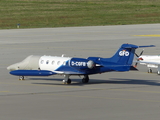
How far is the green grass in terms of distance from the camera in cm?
10156

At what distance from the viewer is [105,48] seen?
194 ft

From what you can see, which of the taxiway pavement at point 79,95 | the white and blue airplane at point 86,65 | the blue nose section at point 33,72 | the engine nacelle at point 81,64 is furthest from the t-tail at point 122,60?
the blue nose section at point 33,72

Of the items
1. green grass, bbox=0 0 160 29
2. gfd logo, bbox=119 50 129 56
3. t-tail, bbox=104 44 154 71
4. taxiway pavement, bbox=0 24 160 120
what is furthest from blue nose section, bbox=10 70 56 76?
green grass, bbox=0 0 160 29

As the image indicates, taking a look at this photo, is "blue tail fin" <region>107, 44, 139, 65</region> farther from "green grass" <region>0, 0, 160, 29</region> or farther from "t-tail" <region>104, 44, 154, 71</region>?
"green grass" <region>0, 0, 160, 29</region>

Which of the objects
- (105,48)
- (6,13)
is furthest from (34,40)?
(6,13)

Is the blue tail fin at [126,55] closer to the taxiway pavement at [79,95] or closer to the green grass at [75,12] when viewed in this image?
the taxiway pavement at [79,95]

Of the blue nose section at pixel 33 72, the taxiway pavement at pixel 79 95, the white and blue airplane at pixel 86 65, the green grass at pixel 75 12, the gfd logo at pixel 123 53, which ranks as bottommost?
the taxiway pavement at pixel 79 95

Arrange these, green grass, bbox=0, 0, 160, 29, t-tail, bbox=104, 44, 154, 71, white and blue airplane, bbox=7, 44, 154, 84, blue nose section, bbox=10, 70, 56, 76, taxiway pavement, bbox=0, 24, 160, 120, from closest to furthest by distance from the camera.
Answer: taxiway pavement, bbox=0, 24, 160, 120, t-tail, bbox=104, 44, 154, 71, white and blue airplane, bbox=7, 44, 154, 84, blue nose section, bbox=10, 70, 56, 76, green grass, bbox=0, 0, 160, 29

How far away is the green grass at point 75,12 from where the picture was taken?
102 m

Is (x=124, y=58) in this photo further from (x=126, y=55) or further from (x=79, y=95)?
(x=79, y=95)

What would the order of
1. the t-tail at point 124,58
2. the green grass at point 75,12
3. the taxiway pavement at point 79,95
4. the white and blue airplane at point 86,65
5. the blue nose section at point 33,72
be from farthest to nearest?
the green grass at point 75,12 → the blue nose section at point 33,72 → the white and blue airplane at point 86,65 → the t-tail at point 124,58 → the taxiway pavement at point 79,95

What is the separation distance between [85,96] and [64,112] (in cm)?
513

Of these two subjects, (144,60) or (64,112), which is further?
(144,60)

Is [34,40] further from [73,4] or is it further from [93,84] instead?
[73,4]
